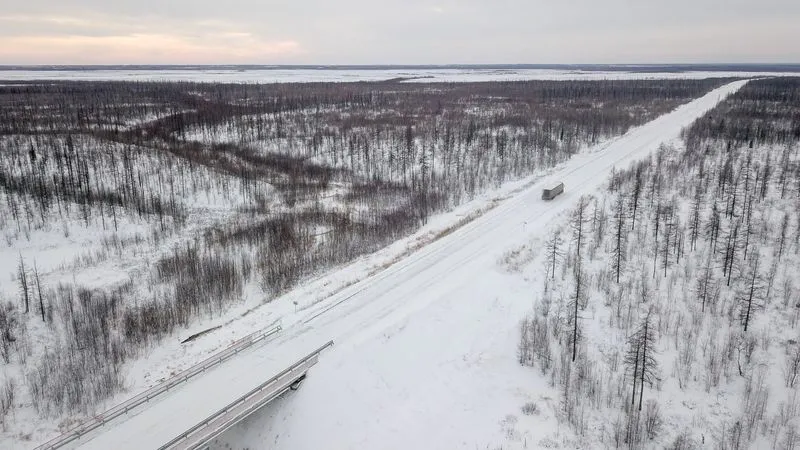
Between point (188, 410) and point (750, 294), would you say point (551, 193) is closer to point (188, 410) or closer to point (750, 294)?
point (750, 294)

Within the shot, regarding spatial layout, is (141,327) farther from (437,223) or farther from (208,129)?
(208,129)

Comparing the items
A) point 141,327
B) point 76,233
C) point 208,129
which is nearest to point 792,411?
point 141,327

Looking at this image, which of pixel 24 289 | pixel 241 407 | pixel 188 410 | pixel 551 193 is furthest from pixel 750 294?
pixel 24 289

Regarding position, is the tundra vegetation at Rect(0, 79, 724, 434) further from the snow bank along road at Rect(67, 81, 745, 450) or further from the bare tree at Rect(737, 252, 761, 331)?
the snow bank along road at Rect(67, 81, 745, 450)

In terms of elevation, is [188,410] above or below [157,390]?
below

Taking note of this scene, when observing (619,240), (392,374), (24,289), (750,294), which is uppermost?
(619,240)
